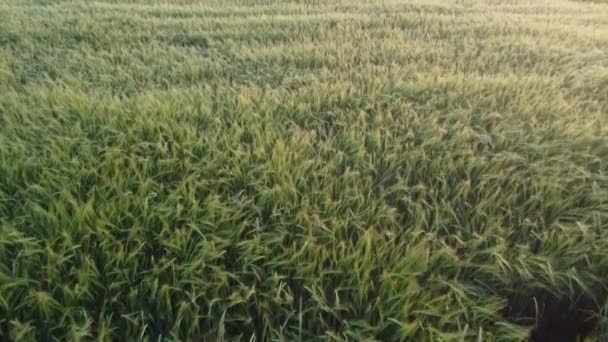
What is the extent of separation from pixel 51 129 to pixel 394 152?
1.78 metres

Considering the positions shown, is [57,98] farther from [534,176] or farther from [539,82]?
[539,82]

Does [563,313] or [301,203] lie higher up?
[301,203]

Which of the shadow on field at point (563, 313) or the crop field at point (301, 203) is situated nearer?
the crop field at point (301, 203)

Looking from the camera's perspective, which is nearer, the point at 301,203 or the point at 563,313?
the point at 563,313

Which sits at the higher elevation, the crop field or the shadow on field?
the crop field

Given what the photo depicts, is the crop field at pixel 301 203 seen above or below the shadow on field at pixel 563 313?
above

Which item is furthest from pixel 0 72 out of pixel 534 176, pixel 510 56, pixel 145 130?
pixel 510 56

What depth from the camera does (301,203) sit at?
161cm

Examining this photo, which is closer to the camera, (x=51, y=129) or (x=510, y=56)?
(x=51, y=129)

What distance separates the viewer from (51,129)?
2123 millimetres

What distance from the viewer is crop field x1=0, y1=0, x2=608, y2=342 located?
126 cm

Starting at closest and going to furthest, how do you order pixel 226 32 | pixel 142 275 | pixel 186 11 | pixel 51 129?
pixel 142 275, pixel 51 129, pixel 226 32, pixel 186 11

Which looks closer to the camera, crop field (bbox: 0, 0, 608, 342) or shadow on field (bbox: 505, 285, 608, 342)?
crop field (bbox: 0, 0, 608, 342)

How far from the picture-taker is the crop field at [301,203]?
126 centimetres
